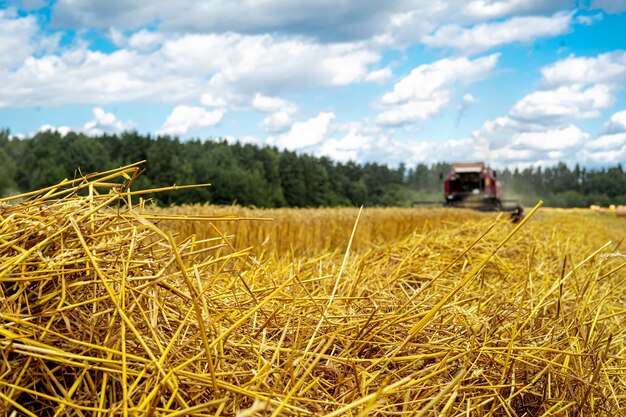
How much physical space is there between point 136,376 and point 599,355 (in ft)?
5.90

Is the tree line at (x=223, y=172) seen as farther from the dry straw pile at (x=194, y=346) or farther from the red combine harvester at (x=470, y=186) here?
the dry straw pile at (x=194, y=346)

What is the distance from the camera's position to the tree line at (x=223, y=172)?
44.2 m

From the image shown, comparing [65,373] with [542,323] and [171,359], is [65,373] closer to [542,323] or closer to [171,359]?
[171,359]

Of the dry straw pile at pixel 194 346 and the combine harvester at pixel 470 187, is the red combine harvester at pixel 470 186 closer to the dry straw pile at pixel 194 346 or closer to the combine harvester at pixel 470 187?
the combine harvester at pixel 470 187

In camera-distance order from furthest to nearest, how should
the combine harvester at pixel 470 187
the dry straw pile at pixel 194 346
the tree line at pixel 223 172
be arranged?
the tree line at pixel 223 172, the combine harvester at pixel 470 187, the dry straw pile at pixel 194 346

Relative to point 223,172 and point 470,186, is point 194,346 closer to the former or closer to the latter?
point 470,186

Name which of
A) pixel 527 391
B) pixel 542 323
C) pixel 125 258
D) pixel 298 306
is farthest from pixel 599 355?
pixel 125 258

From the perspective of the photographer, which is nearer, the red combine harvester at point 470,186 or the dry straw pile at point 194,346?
the dry straw pile at point 194,346

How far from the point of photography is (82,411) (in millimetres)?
1398

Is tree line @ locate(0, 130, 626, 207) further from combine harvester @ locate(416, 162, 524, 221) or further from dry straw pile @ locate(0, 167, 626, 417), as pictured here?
dry straw pile @ locate(0, 167, 626, 417)

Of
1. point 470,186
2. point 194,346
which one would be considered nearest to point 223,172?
point 470,186

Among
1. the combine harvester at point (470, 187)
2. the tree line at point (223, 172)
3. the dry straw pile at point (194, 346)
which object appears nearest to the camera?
the dry straw pile at point (194, 346)

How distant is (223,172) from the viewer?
2007 inches

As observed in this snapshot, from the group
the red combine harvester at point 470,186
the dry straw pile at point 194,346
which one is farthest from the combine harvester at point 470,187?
the dry straw pile at point 194,346
